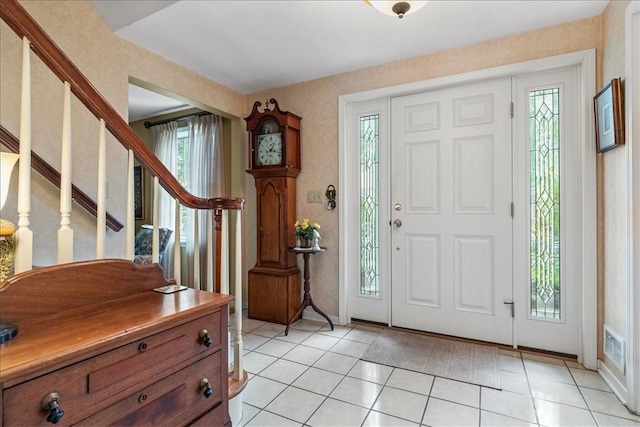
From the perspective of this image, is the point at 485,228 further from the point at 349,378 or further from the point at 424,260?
the point at 349,378

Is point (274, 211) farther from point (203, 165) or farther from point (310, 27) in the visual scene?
point (310, 27)

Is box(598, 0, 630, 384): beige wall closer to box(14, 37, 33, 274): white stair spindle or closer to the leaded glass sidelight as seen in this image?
the leaded glass sidelight

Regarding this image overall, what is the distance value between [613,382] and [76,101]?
3777 millimetres

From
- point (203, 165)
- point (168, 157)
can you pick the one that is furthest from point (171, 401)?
point (168, 157)

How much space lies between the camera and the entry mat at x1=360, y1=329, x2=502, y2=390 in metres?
2.05

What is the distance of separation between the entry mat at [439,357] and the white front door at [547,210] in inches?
15.4

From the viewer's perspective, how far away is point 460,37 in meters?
2.37

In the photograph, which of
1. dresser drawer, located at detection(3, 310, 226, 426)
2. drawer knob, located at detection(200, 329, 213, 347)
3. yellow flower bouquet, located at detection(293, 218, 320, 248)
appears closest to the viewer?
dresser drawer, located at detection(3, 310, 226, 426)

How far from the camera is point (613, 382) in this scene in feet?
6.18

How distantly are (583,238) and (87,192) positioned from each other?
333cm

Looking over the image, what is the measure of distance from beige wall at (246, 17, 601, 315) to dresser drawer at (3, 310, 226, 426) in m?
1.88

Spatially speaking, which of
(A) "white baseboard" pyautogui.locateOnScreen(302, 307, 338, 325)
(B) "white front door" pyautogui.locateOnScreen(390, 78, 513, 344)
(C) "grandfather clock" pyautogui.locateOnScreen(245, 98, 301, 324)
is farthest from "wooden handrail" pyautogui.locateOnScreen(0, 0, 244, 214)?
(A) "white baseboard" pyautogui.locateOnScreen(302, 307, 338, 325)

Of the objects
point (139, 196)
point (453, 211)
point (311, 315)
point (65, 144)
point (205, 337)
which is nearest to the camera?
point (65, 144)

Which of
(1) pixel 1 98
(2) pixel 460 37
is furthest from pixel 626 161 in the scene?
(1) pixel 1 98
